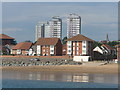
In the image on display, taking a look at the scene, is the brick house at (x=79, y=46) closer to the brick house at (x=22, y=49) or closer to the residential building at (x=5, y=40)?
the brick house at (x=22, y=49)

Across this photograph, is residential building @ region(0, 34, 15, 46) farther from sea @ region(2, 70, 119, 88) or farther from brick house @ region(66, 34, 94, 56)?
sea @ region(2, 70, 119, 88)

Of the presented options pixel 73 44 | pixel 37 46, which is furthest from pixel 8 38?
pixel 73 44

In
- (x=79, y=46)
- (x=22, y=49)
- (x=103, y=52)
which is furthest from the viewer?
(x=103, y=52)

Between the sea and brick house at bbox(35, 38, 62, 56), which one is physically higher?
brick house at bbox(35, 38, 62, 56)

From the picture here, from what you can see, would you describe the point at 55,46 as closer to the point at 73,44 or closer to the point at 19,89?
the point at 73,44

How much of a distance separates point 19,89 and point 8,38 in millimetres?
91320

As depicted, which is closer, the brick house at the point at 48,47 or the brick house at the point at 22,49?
the brick house at the point at 48,47

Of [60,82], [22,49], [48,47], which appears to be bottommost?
[60,82]

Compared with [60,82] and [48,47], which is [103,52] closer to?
[48,47]

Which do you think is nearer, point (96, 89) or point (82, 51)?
point (96, 89)

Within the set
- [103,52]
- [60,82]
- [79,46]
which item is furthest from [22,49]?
[60,82]

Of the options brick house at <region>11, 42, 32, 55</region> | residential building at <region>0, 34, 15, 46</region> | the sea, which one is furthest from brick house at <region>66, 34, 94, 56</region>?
the sea

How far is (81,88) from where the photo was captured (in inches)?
1213

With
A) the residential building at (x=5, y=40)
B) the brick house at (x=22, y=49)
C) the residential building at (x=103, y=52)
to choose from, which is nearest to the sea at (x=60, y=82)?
the residential building at (x=103, y=52)
